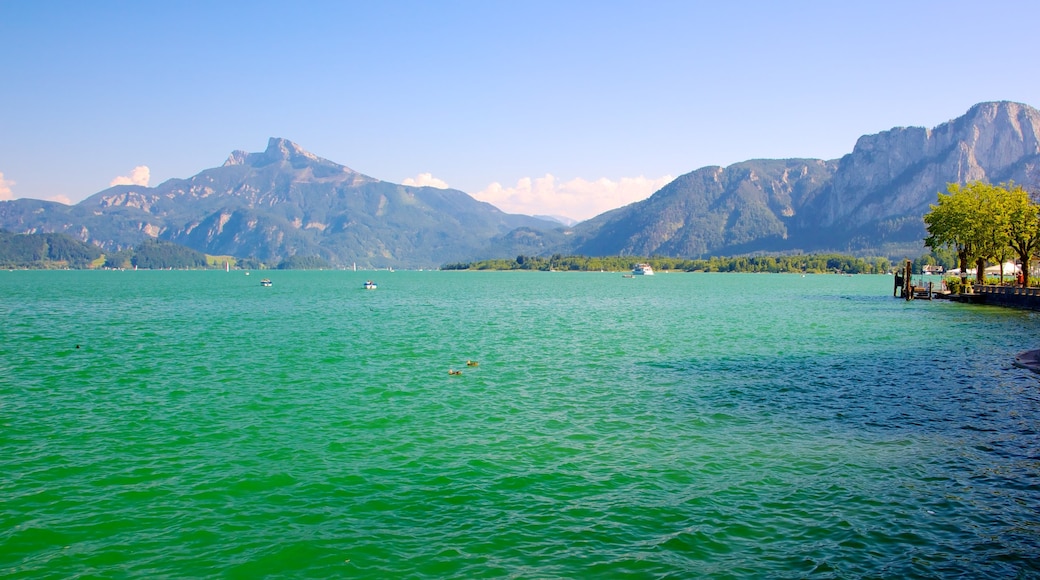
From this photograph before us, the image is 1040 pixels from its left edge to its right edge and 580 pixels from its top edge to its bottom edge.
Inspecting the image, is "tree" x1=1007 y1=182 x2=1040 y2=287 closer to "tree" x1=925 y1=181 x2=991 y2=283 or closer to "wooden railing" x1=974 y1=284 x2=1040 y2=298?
"wooden railing" x1=974 y1=284 x2=1040 y2=298

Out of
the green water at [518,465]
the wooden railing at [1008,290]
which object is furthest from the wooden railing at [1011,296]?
the green water at [518,465]

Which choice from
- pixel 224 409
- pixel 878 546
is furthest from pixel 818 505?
pixel 224 409

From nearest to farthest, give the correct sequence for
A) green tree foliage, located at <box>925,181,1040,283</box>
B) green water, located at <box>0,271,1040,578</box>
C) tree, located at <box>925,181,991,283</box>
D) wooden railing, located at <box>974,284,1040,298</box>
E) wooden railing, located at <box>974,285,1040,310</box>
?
green water, located at <box>0,271,1040,578</box>
wooden railing, located at <box>974,285,1040,310</box>
wooden railing, located at <box>974,284,1040,298</box>
green tree foliage, located at <box>925,181,1040,283</box>
tree, located at <box>925,181,991,283</box>

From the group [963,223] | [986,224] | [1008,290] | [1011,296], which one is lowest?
[1011,296]

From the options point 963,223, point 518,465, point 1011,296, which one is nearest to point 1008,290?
point 1011,296

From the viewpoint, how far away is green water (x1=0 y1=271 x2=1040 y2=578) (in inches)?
524

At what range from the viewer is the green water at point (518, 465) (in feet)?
43.7

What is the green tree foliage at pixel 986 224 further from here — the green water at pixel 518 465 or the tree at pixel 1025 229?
the green water at pixel 518 465

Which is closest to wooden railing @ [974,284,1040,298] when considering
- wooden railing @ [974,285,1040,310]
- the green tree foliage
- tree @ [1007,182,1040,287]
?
wooden railing @ [974,285,1040,310]

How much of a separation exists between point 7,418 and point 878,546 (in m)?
26.9

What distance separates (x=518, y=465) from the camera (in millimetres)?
18984

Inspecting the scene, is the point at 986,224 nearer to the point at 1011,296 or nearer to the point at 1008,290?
the point at 1008,290

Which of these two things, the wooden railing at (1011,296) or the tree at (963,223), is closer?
the wooden railing at (1011,296)

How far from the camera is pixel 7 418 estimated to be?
955 inches
